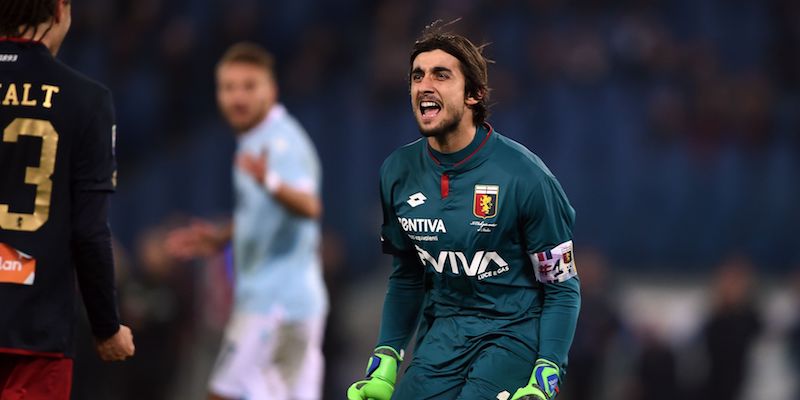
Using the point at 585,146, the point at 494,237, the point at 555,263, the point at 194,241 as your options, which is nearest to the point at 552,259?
the point at 555,263

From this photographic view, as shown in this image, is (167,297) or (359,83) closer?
(167,297)

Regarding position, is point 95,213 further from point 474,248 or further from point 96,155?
point 474,248

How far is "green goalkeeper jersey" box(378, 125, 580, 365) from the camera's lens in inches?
175

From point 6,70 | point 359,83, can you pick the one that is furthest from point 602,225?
point 6,70

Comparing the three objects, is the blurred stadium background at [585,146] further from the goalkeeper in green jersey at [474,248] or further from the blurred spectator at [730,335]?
the goalkeeper in green jersey at [474,248]

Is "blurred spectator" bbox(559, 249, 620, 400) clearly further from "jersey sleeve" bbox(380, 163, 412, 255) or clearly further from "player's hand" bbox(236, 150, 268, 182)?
"jersey sleeve" bbox(380, 163, 412, 255)

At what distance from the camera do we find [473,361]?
4480mm

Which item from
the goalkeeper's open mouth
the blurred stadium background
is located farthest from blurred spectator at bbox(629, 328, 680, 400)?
the goalkeeper's open mouth

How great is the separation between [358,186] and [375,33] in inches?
77.5

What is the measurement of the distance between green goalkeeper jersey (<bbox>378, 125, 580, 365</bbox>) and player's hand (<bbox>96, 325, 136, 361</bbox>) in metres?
1.08

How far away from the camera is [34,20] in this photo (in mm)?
4391

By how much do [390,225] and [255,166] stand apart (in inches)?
85.1

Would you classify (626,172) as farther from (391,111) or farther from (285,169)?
(285,169)

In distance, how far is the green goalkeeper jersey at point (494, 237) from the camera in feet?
14.6
